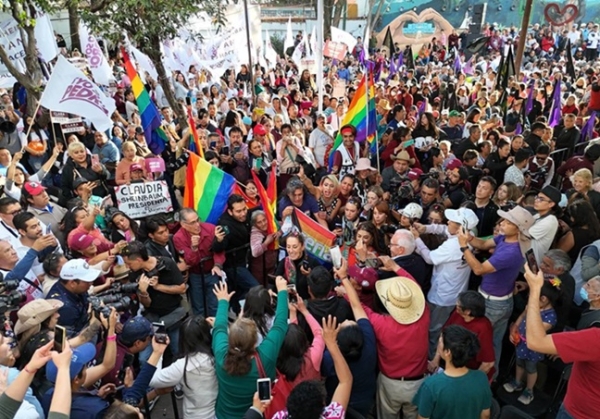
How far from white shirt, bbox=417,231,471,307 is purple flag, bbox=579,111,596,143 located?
6791mm

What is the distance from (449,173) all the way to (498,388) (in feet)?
9.21

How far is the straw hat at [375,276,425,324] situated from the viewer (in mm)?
3502

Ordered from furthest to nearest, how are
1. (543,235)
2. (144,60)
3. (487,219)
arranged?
(144,60)
(487,219)
(543,235)

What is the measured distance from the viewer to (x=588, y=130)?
31.6ft

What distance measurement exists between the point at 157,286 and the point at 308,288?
142 cm

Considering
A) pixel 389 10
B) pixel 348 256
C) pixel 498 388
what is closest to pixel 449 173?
pixel 348 256

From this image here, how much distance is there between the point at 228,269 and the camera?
5488mm

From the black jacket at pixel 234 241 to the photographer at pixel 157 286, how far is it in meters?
0.71

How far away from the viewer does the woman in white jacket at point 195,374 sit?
128 inches

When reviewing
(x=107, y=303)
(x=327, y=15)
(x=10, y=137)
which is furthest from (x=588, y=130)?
(x=327, y=15)

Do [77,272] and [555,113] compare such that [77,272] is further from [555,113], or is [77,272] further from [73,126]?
[555,113]

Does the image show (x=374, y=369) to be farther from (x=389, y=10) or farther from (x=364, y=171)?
(x=389, y=10)

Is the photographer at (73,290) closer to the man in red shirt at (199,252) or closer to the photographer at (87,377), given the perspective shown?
the photographer at (87,377)

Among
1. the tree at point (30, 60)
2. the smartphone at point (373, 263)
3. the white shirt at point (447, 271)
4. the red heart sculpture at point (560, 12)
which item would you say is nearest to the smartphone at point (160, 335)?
the smartphone at point (373, 263)
